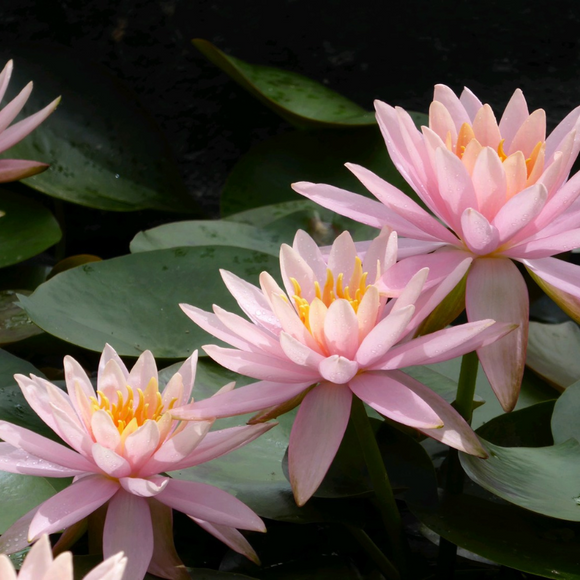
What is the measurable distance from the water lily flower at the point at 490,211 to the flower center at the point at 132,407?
0.19 m

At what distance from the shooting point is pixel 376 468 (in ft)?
1.62

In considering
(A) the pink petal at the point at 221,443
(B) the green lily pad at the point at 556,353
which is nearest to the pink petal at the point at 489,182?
(A) the pink petal at the point at 221,443

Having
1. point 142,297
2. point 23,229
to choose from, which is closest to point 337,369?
point 142,297

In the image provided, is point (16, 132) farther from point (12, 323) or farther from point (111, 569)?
point (111, 569)

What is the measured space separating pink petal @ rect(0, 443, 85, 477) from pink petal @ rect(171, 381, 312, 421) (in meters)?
0.10

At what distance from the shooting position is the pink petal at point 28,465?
467mm

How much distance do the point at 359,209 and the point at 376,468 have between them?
202mm

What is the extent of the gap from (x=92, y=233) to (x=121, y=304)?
641mm

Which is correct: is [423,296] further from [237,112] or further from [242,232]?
[237,112]

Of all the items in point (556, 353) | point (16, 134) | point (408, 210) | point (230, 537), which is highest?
point (408, 210)

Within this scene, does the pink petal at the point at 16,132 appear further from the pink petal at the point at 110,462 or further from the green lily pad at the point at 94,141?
the pink petal at the point at 110,462

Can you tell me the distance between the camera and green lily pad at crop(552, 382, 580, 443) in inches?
24.1

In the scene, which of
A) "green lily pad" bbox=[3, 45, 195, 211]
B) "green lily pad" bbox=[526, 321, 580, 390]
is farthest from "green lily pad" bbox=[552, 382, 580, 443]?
"green lily pad" bbox=[3, 45, 195, 211]

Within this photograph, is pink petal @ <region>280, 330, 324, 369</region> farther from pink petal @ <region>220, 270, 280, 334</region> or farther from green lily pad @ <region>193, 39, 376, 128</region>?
green lily pad @ <region>193, 39, 376, 128</region>
